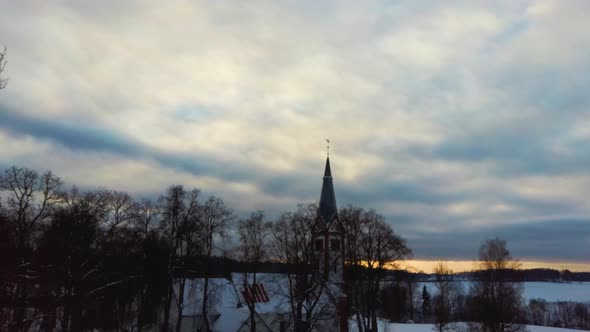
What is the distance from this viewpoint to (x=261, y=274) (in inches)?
2032

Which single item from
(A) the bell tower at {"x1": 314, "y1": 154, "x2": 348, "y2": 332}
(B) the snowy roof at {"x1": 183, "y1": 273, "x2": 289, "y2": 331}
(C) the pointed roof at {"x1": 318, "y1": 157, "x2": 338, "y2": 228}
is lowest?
(B) the snowy roof at {"x1": 183, "y1": 273, "x2": 289, "y2": 331}

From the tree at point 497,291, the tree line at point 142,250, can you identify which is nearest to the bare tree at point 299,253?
the tree line at point 142,250

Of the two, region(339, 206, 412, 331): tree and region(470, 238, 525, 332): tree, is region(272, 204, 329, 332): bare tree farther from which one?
region(470, 238, 525, 332): tree

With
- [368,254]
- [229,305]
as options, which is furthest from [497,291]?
[229,305]

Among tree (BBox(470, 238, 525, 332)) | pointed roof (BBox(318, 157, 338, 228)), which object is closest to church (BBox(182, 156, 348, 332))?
pointed roof (BBox(318, 157, 338, 228))

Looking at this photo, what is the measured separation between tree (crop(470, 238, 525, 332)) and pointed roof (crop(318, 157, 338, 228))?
17.7 meters

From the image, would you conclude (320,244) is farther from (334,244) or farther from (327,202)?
(327,202)

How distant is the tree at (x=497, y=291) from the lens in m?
49.2

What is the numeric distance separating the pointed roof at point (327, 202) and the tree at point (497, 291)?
17.7 m

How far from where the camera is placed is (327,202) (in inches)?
2004

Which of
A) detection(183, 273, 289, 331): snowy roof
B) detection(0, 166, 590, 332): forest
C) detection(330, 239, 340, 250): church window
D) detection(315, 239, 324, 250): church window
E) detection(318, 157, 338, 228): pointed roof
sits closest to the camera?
detection(0, 166, 590, 332): forest

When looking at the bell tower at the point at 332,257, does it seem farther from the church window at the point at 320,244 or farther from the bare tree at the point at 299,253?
the bare tree at the point at 299,253

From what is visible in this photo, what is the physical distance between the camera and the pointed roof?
49.5 meters

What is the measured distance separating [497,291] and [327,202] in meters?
20.0
